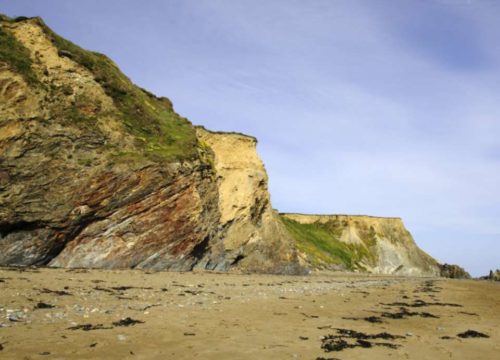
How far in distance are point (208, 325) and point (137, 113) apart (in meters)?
27.0

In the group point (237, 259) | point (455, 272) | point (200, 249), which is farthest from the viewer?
point (455, 272)

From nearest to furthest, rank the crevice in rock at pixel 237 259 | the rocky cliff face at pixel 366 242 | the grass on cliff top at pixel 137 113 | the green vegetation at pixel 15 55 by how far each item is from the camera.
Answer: the green vegetation at pixel 15 55 < the grass on cliff top at pixel 137 113 < the crevice in rock at pixel 237 259 < the rocky cliff face at pixel 366 242

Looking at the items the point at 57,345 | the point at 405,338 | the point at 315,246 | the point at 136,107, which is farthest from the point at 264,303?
the point at 315,246

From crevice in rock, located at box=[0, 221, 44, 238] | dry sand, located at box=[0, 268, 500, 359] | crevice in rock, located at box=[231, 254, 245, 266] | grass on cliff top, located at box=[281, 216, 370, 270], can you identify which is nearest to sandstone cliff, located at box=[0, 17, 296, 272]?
crevice in rock, located at box=[0, 221, 44, 238]

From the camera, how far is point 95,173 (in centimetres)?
2802

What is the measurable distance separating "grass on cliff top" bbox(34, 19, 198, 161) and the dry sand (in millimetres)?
15978

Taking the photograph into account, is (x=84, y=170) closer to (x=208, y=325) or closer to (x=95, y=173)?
(x=95, y=173)

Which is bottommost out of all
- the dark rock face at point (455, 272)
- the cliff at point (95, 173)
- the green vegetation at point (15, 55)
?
the dark rock face at point (455, 272)

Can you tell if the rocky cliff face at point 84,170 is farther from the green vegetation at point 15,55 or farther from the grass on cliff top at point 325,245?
the grass on cliff top at point 325,245

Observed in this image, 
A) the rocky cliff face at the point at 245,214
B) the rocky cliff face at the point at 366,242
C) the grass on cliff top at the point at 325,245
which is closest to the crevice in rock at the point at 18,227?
the rocky cliff face at the point at 245,214

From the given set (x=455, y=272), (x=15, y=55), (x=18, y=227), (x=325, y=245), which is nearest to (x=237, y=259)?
(x=18, y=227)

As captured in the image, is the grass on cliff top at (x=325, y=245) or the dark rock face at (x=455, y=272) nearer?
the grass on cliff top at (x=325, y=245)

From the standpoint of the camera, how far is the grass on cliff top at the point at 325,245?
73500 mm

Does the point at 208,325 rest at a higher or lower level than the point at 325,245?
lower
